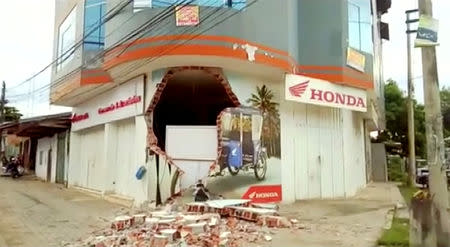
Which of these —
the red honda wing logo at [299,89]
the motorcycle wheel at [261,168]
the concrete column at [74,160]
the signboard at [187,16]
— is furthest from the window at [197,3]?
the concrete column at [74,160]

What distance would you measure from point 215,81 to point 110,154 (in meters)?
4.55

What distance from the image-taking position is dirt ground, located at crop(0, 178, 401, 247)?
28.3 feet

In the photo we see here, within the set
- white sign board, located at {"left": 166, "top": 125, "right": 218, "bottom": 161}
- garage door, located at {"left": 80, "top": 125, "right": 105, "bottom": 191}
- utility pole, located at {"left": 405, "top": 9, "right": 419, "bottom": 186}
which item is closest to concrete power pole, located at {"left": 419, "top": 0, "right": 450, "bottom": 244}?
white sign board, located at {"left": 166, "top": 125, "right": 218, "bottom": 161}

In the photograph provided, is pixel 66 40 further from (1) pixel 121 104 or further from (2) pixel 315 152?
(2) pixel 315 152

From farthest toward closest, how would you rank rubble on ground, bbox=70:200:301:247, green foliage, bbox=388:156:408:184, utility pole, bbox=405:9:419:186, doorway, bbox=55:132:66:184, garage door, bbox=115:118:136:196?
green foliage, bbox=388:156:408:184, utility pole, bbox=405:9:419:186, doorway, bbox=55:132:66:184, garage door, bbox=115:118:136:196, rubble on ground, bbox=70:200:301:247

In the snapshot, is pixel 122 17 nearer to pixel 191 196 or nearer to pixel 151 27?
pixel 151 27

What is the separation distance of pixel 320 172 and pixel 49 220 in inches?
336

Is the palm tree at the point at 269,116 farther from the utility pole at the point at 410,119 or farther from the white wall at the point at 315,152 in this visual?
the utility pole at the point at 410,119

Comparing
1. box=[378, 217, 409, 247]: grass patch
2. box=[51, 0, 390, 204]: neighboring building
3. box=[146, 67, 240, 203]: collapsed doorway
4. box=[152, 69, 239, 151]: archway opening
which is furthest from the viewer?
box=[152, 69, 239, 151]: archway opening

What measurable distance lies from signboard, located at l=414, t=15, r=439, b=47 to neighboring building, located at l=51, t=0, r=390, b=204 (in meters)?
5.48

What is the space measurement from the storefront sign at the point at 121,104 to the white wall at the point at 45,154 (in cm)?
933

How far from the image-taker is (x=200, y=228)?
27.9ft

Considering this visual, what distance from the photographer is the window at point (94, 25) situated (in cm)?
1677

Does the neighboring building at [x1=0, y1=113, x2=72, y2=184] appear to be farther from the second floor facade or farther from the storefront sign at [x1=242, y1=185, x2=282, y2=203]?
the storefront sign at [x1=242, y1=185, x2=282, y2=203]
